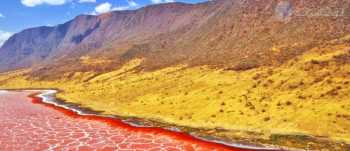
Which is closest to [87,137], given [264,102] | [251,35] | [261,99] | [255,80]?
[264,102]

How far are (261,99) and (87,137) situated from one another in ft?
58.8

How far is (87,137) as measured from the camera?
30922mm

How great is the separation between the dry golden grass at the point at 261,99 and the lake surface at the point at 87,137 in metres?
4.56

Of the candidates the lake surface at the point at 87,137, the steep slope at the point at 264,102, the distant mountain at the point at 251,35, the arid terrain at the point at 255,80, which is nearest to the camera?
the lake surface at the point at 87,137

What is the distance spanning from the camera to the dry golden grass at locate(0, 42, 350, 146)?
101 feet

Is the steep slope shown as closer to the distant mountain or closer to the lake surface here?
the lake surface

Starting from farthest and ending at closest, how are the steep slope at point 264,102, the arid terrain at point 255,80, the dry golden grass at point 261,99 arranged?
the dry golden grass at point 261,99
the arid terrain at point 255,80
the steep slope at point 264,102

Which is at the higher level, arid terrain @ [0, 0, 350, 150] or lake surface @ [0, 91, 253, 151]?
arid terrain @ [0, 0, 350, 150]

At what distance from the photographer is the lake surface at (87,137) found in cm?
2737

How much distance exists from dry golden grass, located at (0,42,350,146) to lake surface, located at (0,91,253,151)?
15.0 feet

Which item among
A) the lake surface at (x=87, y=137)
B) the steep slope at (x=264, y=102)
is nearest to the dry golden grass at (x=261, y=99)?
the steep slope at (x=264, y=102)

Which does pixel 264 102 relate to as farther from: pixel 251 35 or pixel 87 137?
pixel 251 35

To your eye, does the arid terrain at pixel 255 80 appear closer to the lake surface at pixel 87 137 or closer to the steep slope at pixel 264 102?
the steep slope at pixel 264 102

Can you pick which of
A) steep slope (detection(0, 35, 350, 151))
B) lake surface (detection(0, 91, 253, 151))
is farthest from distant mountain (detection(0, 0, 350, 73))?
lake surface (detection(0, 91, 253, 151))
